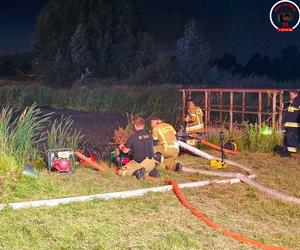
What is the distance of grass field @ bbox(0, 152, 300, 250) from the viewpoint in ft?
18.6

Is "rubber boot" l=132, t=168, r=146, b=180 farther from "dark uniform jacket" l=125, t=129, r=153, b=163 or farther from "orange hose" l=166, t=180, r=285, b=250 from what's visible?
"orange hose" l=166, t=180, r=285, b=250

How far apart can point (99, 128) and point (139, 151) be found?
8824 millimetres

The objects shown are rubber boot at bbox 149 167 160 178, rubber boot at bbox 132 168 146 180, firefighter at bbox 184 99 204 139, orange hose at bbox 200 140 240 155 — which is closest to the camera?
rubber boot at bbox 132 168 146 180

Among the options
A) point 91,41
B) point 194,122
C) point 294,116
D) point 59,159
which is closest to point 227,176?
point 59,159

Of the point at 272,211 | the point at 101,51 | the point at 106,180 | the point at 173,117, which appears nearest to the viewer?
the point at 272,211

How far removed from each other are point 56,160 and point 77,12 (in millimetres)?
43218

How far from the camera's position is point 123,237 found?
19.1 feet

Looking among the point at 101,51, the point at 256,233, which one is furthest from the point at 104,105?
the point at 101,51

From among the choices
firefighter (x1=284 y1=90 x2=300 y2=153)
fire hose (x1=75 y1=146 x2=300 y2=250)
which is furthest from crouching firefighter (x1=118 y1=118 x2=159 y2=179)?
firefighter (x1=284 y1=90 x2=300 y2=153)

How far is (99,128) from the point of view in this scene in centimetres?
1777

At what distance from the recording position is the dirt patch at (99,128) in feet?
43.3

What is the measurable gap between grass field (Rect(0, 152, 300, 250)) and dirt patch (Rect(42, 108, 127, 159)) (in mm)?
3985

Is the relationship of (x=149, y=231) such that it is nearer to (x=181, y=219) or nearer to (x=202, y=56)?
(x=181, y=219)

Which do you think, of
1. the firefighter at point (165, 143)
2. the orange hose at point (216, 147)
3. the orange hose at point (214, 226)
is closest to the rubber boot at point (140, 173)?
the orange hose at point (214, 226)
